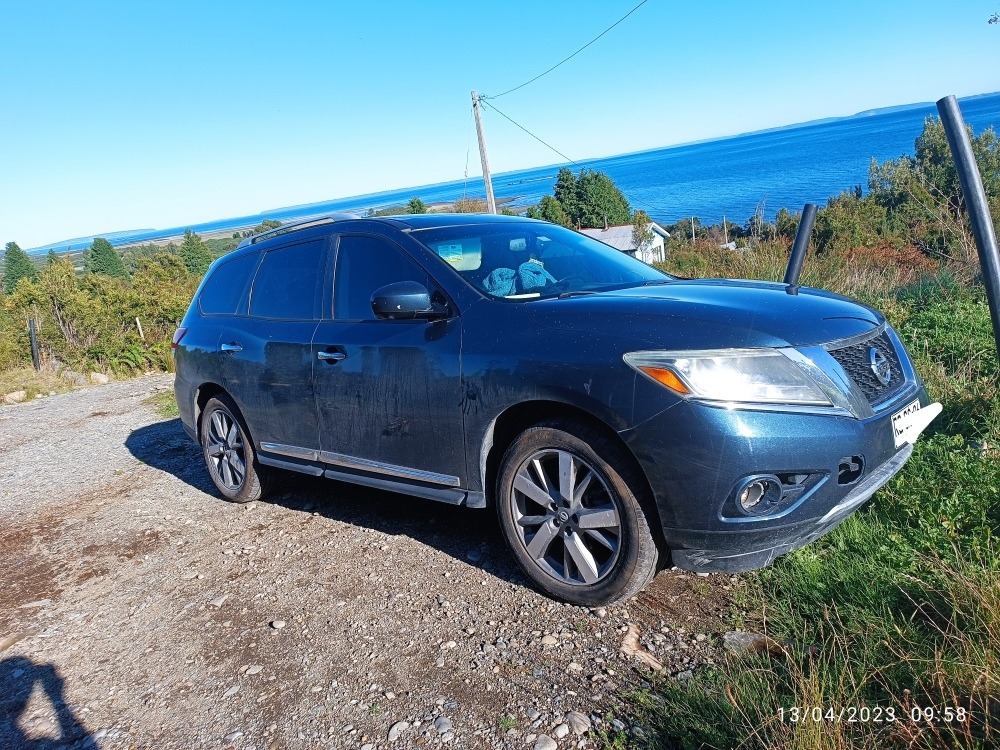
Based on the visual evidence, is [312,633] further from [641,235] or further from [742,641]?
[641,235]

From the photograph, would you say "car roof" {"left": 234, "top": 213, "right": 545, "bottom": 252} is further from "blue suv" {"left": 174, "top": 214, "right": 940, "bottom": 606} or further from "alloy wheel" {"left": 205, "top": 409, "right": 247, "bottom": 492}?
"alloy wheel" {"left": 205, "top": 409, "right": 247, "bottom": 492}

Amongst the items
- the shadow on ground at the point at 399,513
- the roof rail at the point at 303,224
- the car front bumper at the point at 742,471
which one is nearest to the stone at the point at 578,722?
the car front bumper at the point at 742,471

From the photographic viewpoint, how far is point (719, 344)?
269 cm

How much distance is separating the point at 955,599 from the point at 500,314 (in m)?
2.05

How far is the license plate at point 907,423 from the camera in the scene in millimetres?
2885

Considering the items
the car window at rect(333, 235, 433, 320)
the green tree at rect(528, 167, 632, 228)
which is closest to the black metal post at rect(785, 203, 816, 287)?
the car window at rect(333, 235, 433, 320)

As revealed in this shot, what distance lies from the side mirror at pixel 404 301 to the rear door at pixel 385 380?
0.10 m

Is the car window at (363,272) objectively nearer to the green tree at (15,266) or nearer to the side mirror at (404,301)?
the side mirror at (404,301)

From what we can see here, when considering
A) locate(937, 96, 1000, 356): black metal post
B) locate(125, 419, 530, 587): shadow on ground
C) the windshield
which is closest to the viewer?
locate(937, 96, 1000, 356): black metal post

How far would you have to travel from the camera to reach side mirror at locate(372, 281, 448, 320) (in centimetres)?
340

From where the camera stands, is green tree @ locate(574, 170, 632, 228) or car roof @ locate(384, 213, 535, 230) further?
green tree @ locate(574, 170, 632, 228)

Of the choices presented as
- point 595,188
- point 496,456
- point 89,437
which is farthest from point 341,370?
point 595,188

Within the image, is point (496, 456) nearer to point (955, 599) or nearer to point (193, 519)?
point (955, 599)

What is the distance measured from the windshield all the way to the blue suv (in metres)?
0.02
